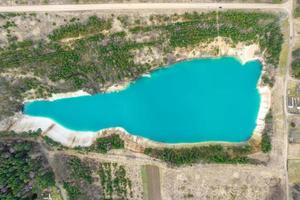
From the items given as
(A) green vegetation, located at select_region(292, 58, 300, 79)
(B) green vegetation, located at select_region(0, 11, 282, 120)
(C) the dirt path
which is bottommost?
(A) green vegetation, located at select_region(292, 58, 300, 79)

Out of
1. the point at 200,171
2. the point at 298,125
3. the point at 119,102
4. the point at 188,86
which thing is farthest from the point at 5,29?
the point at 298,125

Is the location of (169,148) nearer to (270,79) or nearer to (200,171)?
(200,171)

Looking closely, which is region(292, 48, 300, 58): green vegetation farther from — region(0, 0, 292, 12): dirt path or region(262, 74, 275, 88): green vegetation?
region(0, 0, 292, 12): dirt path

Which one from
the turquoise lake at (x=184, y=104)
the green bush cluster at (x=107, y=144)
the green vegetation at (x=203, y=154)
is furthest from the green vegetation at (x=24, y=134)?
the green vegetation at (x=203, y=154)

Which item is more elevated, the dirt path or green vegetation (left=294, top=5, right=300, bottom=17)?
the dirt path

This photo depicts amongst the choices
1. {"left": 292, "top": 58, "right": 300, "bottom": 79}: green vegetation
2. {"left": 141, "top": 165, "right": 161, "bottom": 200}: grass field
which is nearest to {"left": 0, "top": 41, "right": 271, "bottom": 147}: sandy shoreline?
{"left": 141, "top": 165, "right": 161, "bottom": 200}: grass field

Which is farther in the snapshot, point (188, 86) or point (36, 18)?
point (188, 86)

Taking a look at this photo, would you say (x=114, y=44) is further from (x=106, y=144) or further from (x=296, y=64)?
(x=296, y=64)
